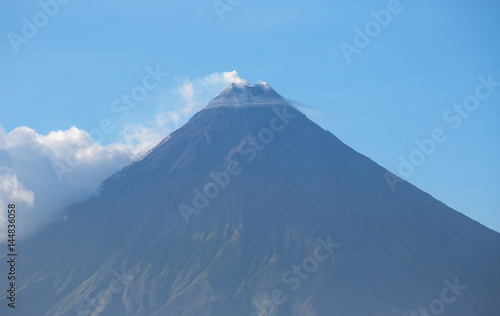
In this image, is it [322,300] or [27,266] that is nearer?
[322,300]

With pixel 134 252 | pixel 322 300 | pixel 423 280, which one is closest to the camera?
pixel 322 300

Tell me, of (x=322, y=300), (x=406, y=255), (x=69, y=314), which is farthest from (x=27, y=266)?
(x=406, y=255)

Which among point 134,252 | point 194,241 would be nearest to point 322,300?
point 194,241

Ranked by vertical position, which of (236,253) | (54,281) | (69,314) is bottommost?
(236,253)

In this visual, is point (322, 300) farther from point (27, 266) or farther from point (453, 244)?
point (27, 266)

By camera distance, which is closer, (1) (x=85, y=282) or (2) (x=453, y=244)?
(1) (x=85, y=282)

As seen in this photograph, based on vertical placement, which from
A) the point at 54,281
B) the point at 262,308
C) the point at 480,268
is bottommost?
the point at 480,268

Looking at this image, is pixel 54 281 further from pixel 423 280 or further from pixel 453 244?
pixel 453 244

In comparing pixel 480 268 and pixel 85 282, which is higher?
pixel 85 282

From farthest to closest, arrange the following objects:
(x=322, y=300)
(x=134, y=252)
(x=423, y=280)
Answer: (x=134, y=252) < (x=423, y=280) < (x=322, y=300)
